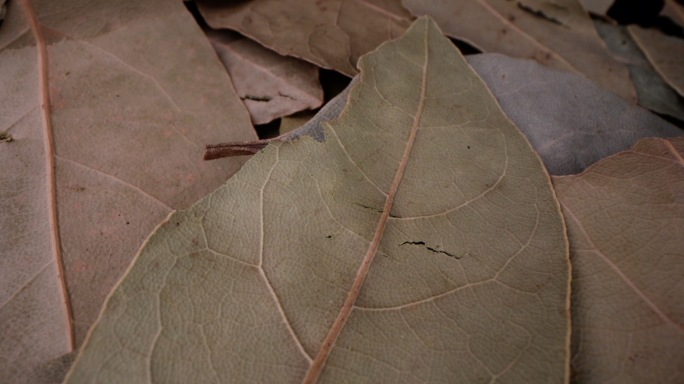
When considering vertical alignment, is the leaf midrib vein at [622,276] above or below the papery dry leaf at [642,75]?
below

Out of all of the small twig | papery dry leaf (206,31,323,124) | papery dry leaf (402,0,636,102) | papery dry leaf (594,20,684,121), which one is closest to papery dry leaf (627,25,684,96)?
papery dry leaf (594,20,684,121)

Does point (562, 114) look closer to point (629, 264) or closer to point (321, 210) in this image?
point (629, 264)

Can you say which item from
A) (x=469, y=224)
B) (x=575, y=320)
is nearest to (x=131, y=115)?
(x=469, y=224)

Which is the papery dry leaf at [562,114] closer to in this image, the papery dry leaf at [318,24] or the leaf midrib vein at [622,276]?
the leaf midrib vein at [622,276]

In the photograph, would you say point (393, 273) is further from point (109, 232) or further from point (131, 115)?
point (131, 115)

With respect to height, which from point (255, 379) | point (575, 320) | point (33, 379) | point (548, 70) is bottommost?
point (33, 379)

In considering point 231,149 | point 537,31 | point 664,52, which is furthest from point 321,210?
point 664,52

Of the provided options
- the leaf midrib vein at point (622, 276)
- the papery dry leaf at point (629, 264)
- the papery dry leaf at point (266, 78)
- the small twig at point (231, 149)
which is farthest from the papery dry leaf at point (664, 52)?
the small twig at point (231, 149)
